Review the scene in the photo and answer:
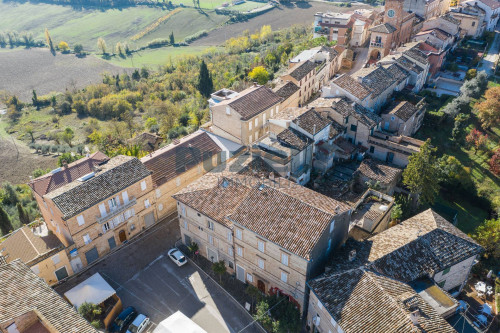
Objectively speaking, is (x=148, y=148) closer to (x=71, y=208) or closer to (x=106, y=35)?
(x=71, y=208)

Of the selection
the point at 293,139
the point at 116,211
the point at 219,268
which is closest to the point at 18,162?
the point at 116,211

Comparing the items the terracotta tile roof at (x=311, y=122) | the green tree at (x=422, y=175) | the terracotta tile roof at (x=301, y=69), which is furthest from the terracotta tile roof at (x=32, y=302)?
the terracotta tile roof at (x=301, y=69)

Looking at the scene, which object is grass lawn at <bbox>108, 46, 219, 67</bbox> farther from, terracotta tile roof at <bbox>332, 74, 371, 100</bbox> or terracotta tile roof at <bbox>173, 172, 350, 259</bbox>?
terracotta tile roof at <bbox>173, 172, 350, 259</bbox>

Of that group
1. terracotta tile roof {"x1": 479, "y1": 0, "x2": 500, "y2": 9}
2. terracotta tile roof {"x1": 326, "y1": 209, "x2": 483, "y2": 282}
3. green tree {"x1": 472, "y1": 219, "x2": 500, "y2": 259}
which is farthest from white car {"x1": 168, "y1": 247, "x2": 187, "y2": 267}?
terracotta tile roof {"x1": 479, "y1": 0, "x2": 500, "y2": 9}

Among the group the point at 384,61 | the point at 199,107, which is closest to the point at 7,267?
the point at 199,107

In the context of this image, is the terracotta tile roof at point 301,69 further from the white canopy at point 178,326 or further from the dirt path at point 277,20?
the dirt path at point 277,20

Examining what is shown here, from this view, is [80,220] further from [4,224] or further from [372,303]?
[372,303]
